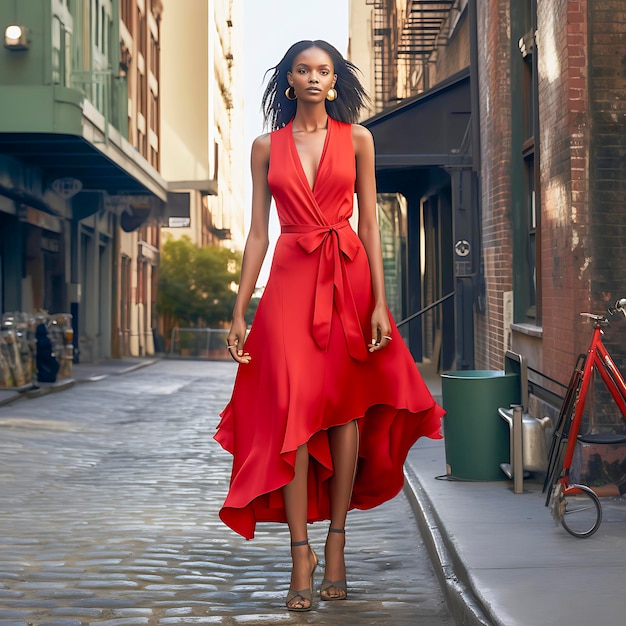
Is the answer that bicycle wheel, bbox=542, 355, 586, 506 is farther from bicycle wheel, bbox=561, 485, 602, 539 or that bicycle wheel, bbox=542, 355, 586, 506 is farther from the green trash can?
the green trash can

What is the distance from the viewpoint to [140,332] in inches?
1588

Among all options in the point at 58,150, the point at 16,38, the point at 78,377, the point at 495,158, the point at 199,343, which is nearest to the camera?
the point at 495,158

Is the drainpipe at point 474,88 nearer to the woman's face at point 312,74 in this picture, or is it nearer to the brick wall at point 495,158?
the brick wall at point 495,158

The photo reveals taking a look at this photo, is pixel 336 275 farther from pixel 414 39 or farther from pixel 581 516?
pixel 414 39

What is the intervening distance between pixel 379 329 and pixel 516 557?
1277mm

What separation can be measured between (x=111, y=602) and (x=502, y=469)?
129 inches

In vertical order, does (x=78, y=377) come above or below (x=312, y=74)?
below

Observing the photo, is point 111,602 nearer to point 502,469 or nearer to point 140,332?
point 502,469

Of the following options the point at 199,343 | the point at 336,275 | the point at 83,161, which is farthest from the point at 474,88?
the point at 199,343

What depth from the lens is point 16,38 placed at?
22031mm

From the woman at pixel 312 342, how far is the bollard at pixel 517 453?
7.04 ft

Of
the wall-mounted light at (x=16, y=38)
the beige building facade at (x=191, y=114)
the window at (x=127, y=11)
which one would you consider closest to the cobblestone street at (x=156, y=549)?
the wall-mounted light at (x=16, y=38)

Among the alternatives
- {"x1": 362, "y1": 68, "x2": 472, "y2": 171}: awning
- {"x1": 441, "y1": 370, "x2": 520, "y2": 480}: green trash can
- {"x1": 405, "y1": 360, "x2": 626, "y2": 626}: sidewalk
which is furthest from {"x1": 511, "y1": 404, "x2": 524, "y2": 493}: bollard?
{"x1": 362, "y1": 68, "x2": 472, "y2": 171}: awning

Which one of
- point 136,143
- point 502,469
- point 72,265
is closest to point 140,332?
point 136,143
